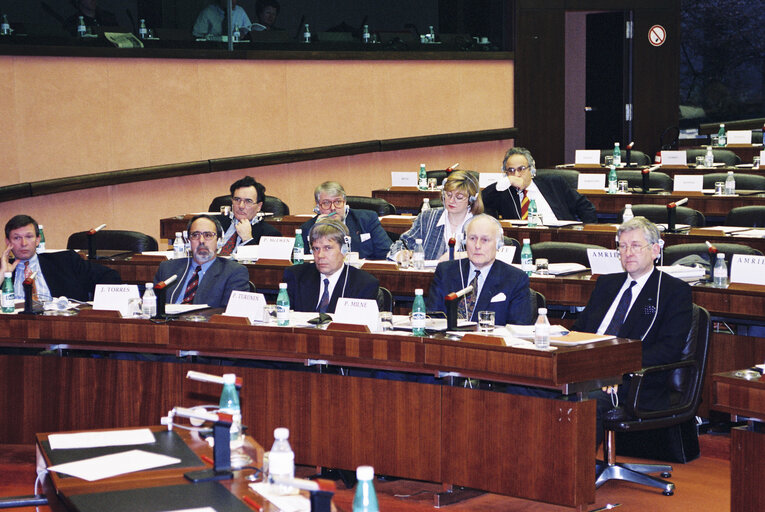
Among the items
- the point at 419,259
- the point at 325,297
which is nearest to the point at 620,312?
the point at 325,297

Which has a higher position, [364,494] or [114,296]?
[114,296]

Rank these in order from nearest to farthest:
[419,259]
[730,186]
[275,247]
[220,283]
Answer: [220,283] → [419,259] → [275,247] → [730,186]

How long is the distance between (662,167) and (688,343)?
641 centimetres

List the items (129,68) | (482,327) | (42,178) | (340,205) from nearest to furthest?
(482,327), (340,205), (42,178), (129,68)

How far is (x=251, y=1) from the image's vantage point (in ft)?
32.9

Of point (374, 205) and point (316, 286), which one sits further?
point (374, 205)

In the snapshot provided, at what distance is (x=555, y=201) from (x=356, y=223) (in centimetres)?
162

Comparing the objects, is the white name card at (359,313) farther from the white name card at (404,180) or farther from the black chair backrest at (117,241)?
the white name card at (404,180)

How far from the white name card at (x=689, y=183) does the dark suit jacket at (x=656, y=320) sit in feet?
13.6

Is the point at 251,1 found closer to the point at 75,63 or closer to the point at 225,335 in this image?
the point at 75,63

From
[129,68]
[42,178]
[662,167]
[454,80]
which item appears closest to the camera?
[42,178]

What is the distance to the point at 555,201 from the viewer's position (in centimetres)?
785

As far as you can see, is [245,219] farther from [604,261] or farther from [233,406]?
[233,406]

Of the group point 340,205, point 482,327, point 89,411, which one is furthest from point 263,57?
point 482,327
